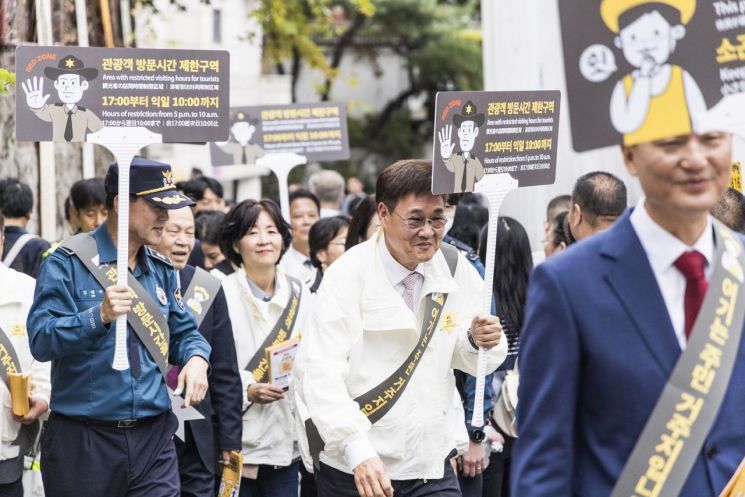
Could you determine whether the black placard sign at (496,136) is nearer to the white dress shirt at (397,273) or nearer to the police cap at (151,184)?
the white dress shirt at (397,273)

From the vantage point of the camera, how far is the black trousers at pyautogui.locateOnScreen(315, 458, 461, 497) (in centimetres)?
573

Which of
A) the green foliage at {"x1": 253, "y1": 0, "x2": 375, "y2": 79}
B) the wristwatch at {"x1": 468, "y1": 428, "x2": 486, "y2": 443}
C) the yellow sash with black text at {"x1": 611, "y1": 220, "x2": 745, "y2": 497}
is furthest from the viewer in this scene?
the green foliage at {"x1": 253, "y1": 0, "x2": 375, "y2": 79}

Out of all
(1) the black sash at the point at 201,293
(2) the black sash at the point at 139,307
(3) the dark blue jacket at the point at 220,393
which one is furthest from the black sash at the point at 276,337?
(2) the black sash at the point at 139,307

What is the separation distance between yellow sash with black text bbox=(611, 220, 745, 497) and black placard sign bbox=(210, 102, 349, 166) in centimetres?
787

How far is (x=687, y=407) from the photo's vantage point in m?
3.47

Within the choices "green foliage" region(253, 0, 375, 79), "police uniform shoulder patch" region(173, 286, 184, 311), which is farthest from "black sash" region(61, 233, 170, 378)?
"green foliage" region(253, 0, 375, 79)

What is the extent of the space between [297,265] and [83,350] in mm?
4400

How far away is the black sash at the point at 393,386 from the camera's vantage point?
5.66m

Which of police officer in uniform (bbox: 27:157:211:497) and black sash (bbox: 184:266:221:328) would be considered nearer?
police officer in uniform (bbox: 27:157:211:497)

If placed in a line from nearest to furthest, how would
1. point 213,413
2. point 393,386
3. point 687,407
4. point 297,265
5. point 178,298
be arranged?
point 687,407 < point 393,386 < point 178,298 < point 213,413 < point 297,265

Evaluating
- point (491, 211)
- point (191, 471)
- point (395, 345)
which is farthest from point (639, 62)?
point (191, 471)

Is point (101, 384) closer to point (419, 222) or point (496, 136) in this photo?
point (419, 222)

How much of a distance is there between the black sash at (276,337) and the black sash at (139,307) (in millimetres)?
1401

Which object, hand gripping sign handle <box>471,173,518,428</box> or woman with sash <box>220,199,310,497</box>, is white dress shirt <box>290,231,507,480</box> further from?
woman with sash <box>220,199,310,497</box>
